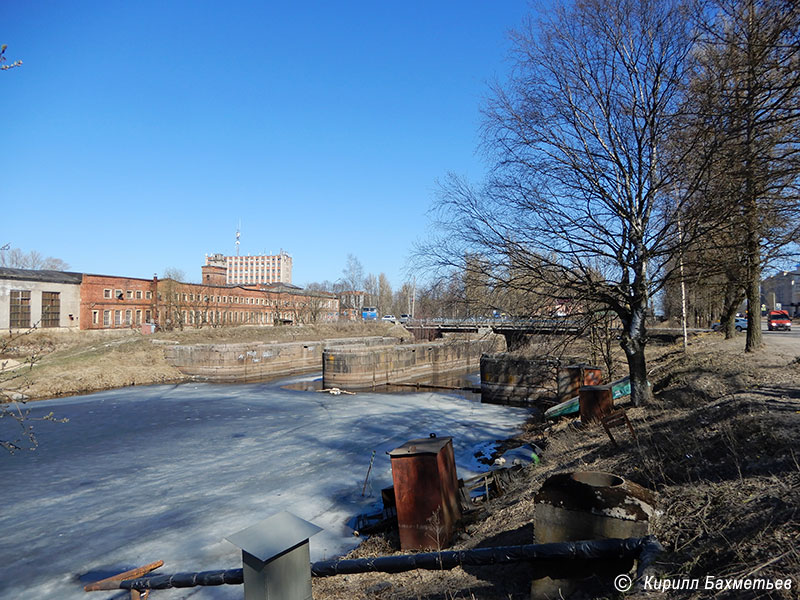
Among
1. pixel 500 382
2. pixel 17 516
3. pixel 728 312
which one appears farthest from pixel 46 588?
pixel 728 312

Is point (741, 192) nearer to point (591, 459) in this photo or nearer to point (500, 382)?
point (591, 459)

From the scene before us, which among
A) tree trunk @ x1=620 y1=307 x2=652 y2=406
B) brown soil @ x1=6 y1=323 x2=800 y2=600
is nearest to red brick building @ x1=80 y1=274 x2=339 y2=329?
brown soil @ x1=6 y1=323 x2=800 y2=600

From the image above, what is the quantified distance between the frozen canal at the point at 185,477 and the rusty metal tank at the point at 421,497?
1446mm

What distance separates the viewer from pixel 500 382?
26.5 meters

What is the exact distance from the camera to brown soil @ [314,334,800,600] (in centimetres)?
340

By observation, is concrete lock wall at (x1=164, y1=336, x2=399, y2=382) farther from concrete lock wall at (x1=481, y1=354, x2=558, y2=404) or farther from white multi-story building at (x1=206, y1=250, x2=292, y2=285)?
white multi-story building at (x1=206, y1=250, x2=292, y2=285)

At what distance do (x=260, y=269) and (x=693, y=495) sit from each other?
188 metres

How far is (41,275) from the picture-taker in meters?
42.7

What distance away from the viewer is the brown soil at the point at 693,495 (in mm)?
3402

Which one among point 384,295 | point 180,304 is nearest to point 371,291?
point 384,295

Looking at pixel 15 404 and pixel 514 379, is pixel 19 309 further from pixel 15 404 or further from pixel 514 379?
pixel 514 379

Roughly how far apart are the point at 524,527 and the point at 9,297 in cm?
4681

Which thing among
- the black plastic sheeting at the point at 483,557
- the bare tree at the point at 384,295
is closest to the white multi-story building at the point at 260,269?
the bare tree at the point at 384,295

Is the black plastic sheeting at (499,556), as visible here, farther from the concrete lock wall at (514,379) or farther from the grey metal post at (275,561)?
the concrete lock wall at (514,379)
